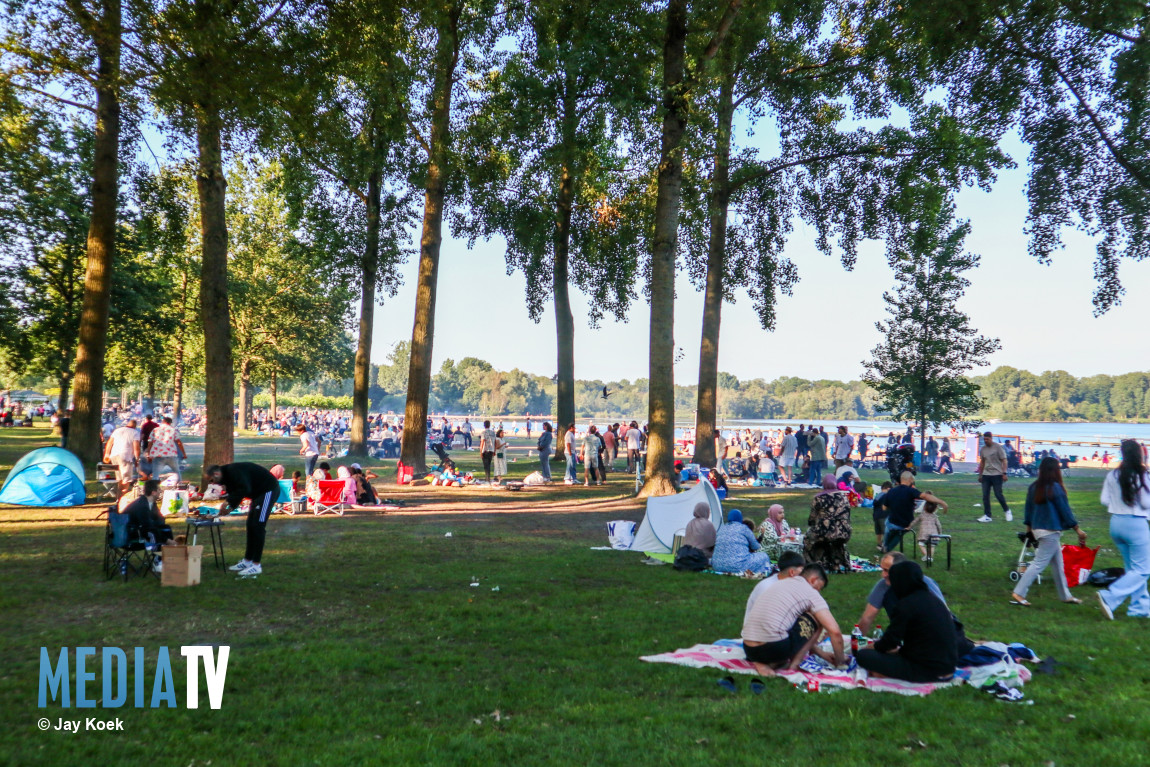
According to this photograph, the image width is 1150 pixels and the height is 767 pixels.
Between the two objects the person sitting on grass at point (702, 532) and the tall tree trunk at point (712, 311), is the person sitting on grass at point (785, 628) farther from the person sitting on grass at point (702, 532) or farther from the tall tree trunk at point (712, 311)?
the tall tree trunk at point (712, 311)

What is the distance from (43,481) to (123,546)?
7588 mm

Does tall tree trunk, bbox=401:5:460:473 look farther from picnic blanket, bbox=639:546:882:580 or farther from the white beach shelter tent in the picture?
picnic blanket, bbox=639:546:882:580

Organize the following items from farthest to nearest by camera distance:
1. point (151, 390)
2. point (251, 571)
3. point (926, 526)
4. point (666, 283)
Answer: point (151, 390) < point (666, 283) < point (926, 526) < point (251, 571)

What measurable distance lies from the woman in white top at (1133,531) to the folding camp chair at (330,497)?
42.9ft

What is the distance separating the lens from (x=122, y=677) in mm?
5434

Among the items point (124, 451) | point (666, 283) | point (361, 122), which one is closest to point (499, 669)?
point (666, 283)

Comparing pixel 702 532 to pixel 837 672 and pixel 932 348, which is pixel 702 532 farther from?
pixel 932 348

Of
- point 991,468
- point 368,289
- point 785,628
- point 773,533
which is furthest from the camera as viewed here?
point 368,289

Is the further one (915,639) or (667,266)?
(667,266)

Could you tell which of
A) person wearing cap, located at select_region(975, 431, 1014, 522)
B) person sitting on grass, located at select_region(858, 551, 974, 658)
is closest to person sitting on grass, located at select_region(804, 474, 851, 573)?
person sitting on grass, located at select_region(858, 551, 974, 658)

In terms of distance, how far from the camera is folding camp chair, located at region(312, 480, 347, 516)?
15.4m

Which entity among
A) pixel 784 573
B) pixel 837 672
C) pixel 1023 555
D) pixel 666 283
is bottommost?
pixel 837 672

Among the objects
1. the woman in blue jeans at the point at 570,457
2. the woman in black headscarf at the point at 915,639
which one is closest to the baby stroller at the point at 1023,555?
the woman in black headscarf at the point at 915,639

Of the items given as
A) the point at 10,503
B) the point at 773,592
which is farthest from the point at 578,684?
the point at 10,503
